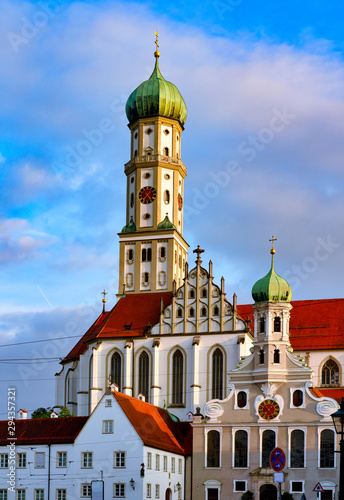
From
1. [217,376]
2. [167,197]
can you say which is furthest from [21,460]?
[167,197]

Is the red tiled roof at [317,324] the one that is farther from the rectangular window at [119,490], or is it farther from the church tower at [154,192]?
the rectangular window at [119,490]

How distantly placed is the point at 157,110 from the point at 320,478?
141 feet

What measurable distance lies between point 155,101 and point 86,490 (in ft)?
143

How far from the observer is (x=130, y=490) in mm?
57875

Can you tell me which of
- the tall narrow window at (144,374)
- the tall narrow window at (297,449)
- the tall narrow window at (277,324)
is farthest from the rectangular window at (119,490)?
the tall narrow window at (144,374)

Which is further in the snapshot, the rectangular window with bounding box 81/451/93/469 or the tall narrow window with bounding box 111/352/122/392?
the tall narrow window with bounding box 111/352/122/392

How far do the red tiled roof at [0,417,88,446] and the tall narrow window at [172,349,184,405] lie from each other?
43.5 feet

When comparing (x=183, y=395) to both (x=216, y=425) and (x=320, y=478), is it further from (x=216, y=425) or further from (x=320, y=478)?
(x=320, y=478)

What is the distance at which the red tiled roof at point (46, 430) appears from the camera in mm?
61438

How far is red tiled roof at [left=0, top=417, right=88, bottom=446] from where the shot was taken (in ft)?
202

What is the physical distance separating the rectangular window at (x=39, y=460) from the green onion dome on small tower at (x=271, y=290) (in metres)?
19.4

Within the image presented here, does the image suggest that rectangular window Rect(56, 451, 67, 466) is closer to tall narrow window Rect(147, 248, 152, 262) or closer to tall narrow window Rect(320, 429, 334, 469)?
tall narrow window Rect(320, 429, 334, 469)

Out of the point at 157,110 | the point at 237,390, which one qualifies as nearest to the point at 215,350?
the point at 237,390

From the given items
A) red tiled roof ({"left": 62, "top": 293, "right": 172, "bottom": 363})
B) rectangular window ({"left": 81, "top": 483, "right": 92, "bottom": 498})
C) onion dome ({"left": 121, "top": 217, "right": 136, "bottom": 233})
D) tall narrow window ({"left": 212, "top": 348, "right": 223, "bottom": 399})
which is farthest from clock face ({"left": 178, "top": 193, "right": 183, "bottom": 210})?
rectangular window ({"left": 81, "top": 483, "right": 92, "bottom": 498})
